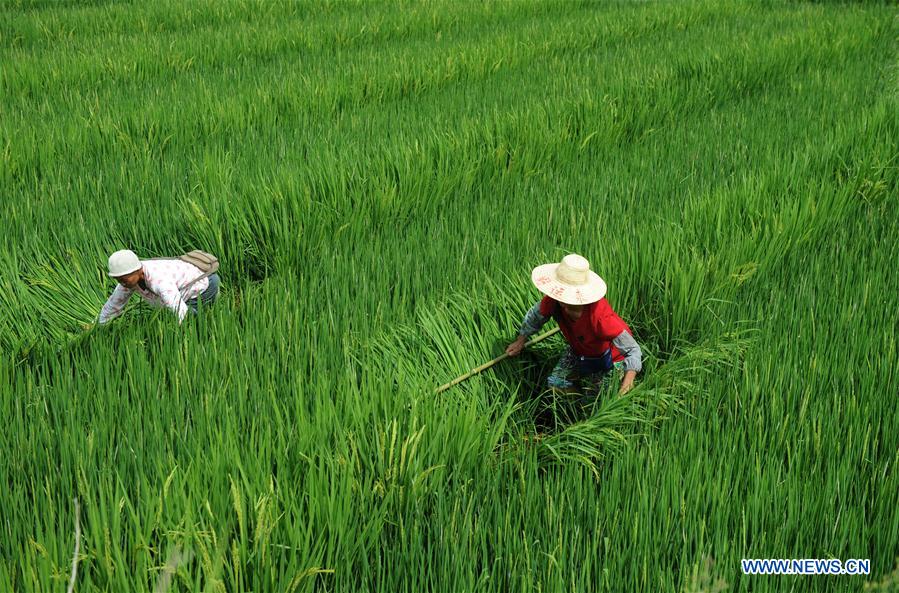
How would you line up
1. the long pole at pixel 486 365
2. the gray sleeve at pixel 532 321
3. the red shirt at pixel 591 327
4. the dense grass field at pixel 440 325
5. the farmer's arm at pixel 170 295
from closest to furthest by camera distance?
the dense grass field at pixel 440 325 < the long pole at pixel 486 365 < the red shirt at pixel 591 327 < the gray sleeve at pixel 532 321 < the farmer's arm at pixel 170 295

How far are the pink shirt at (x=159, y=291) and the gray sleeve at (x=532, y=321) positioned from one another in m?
1.13

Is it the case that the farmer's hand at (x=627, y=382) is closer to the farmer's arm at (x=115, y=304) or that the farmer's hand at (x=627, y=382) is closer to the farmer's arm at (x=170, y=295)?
the farmer's arm at (x=170, y=295)

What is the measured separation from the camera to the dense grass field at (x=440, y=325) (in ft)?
5.45

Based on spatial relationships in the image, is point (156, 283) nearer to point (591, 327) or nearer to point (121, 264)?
point (121, 264)

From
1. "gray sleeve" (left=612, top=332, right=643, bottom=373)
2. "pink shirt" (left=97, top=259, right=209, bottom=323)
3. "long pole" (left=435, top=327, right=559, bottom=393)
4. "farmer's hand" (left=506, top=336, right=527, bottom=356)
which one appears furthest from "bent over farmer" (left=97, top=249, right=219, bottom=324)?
"gray sleeve" (left=612, top=332, right=643, bottom=373)

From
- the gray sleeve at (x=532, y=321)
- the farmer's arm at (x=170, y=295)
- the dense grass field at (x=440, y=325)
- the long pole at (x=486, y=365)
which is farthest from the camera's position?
the farmer's arm at (x=170, y=295)

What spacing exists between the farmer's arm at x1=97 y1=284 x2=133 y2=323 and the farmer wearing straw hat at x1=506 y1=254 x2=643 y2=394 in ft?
4.42

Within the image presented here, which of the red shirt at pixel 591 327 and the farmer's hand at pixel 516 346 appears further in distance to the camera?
the farmer's hand at pixel 516 346

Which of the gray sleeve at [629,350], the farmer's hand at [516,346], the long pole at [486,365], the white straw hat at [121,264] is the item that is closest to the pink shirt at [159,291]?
the white straw hat at [121,264]

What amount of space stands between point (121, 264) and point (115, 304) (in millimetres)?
217

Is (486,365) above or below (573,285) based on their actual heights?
below

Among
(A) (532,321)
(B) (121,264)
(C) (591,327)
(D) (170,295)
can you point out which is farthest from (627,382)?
(B) (121,264)

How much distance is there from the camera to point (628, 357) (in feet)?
8.38

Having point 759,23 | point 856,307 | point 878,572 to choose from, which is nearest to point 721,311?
point 856,307
